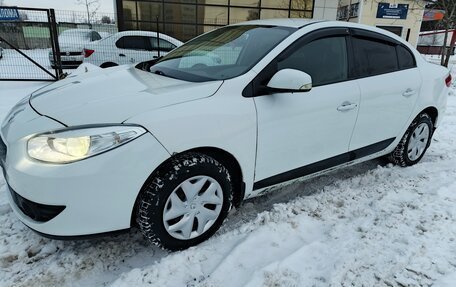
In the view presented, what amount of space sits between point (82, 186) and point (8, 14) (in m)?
8.76

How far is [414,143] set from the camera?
410cm

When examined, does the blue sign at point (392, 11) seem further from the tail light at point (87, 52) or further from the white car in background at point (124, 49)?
the tail light at point (87, 52)

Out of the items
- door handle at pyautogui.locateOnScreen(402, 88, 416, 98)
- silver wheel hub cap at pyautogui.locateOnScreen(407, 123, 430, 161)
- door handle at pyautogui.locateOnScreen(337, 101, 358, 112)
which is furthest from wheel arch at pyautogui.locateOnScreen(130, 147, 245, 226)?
silver wheel hub cap at pyautogui.locateOnScreen(407, 123, 430, 161)

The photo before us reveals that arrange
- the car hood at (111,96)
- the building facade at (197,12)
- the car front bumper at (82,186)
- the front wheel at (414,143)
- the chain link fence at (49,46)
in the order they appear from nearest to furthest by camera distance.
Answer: the car front bumper at (82,186)
the car hood at (111,96)
the front wheel at (414,143)
the chain link fence at (49,46)
the building facade at (197,12)

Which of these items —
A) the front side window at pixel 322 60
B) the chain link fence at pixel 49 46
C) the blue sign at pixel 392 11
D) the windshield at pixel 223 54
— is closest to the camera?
the windshield at pixel 223 54

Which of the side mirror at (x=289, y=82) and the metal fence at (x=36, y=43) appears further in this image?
the metal fence at (x=36, y=43)

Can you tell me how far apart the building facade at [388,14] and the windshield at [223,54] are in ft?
68.0

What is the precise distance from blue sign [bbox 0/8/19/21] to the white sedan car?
7090 millimetres

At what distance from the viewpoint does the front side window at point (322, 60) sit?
2895 mm

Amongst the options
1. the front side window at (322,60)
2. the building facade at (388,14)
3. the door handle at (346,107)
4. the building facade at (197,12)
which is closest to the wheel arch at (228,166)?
the front side window at (322,60)

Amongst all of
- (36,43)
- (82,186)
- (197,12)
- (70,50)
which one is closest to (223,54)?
(82,186)

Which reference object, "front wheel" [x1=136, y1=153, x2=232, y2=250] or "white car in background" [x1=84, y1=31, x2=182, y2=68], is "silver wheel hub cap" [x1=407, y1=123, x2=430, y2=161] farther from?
"white car in background" [x1=84, y1=31, x2=182, y2=68]

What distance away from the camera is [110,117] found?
84.7 inches

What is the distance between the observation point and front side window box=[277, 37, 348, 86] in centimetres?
289
